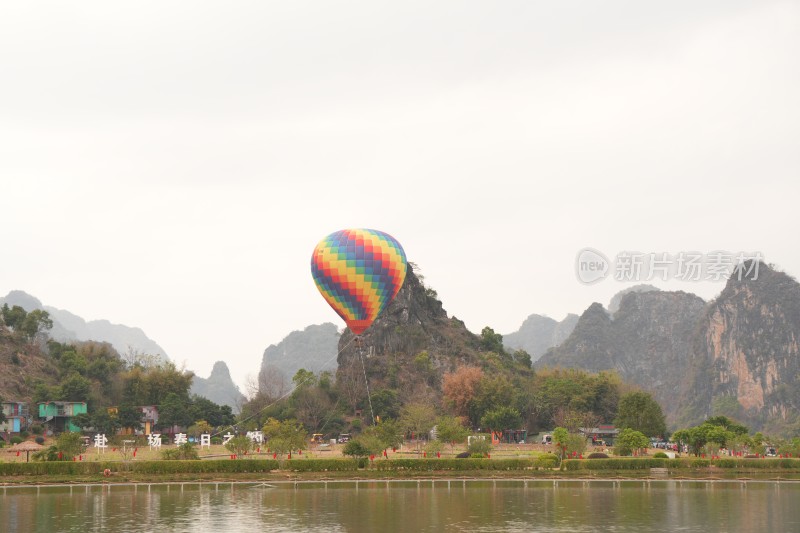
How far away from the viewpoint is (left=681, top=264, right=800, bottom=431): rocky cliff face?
137 meters

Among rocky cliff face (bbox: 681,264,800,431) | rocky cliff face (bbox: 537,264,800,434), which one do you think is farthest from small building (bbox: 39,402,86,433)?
rocky cliff face (bbox: 681,264,800,431)

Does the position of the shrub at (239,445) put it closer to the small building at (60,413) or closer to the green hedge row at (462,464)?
the green hedge row at (462,464)

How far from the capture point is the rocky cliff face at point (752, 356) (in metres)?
137

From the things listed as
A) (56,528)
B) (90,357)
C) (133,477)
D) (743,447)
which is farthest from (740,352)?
(56,528)

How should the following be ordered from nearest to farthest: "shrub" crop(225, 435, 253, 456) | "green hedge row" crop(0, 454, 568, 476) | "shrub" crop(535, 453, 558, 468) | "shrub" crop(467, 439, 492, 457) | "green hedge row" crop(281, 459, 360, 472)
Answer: "green hedge row" crop(0, 454, 568, 476)
"green hedge row" crop(281, 459, 360, 472)
"shrub" crop(535, 453, 558, 468)
"shrub" crop(225, 435, 253, 456)
"shrub" crop(467, 439, 492, 457)

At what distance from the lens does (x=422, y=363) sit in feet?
309

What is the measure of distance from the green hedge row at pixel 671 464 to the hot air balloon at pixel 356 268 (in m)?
A: 16.4

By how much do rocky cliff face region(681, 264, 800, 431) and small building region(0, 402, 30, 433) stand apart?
99.9 metres

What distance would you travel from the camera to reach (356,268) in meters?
55.6

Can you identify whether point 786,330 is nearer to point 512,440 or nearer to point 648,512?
point 512,440

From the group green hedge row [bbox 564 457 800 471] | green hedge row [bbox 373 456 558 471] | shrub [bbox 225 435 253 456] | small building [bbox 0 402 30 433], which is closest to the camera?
green hedge row [bbox 373 456 558 471]

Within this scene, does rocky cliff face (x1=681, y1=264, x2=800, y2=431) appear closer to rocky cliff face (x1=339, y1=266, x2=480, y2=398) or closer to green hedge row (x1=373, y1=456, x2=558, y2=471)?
rocky cliff face (x1=339, y1=266, x2=480, y2=398)

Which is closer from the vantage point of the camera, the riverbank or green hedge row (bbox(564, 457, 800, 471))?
the riverbank

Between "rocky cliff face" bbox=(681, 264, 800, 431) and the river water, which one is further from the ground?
"rocky cliff face" bbox=(681, 264, 800, 431)
